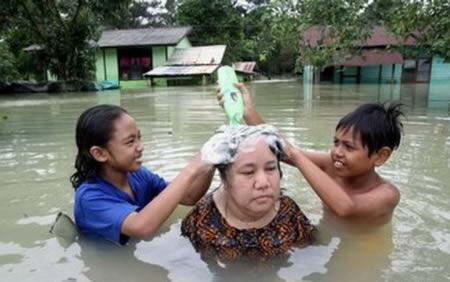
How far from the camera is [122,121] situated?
2.84 m

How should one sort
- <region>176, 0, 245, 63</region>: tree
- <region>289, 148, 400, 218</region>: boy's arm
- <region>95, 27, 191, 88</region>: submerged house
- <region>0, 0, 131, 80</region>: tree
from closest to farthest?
1. <region>289, 148, 400, 218</region>: boy's arm
2. <region>0, 0, 131, 80</region>: tree
3. <region>95, 27, 191, 88</region>: submerged house
4. <region>176, 0, 245, 63</region>: tree

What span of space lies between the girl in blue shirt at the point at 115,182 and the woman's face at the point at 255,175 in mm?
221

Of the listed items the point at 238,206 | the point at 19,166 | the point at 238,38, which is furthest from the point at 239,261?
the point at 238,38

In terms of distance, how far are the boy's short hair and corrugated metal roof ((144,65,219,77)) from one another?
980 inches

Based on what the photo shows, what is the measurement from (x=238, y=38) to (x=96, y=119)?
3825cm

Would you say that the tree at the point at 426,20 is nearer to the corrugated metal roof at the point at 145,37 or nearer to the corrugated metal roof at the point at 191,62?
the corrugated metal roof at the point at 191,62

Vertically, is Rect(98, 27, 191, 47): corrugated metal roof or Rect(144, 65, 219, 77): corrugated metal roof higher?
Rect(98, 27, 191, 47): corrugated metal roof

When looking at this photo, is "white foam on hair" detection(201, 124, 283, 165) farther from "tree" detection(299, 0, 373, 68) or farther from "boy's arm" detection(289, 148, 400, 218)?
"tree" detection(299, 0, 373, 68)

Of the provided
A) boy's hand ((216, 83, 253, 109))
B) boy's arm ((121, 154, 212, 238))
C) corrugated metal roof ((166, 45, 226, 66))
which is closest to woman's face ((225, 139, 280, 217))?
boy's arm ((121, 154, 212, 238))

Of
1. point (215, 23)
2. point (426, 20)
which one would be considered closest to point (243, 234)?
point (426, 20)

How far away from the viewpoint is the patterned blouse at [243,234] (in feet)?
8.62

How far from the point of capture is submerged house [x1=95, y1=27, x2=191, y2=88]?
3219 cm

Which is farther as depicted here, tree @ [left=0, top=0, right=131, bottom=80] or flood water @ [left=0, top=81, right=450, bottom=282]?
tree @ [left=0, top=0, right=131, bottom=80]

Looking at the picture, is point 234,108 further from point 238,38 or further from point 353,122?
point 238,38
